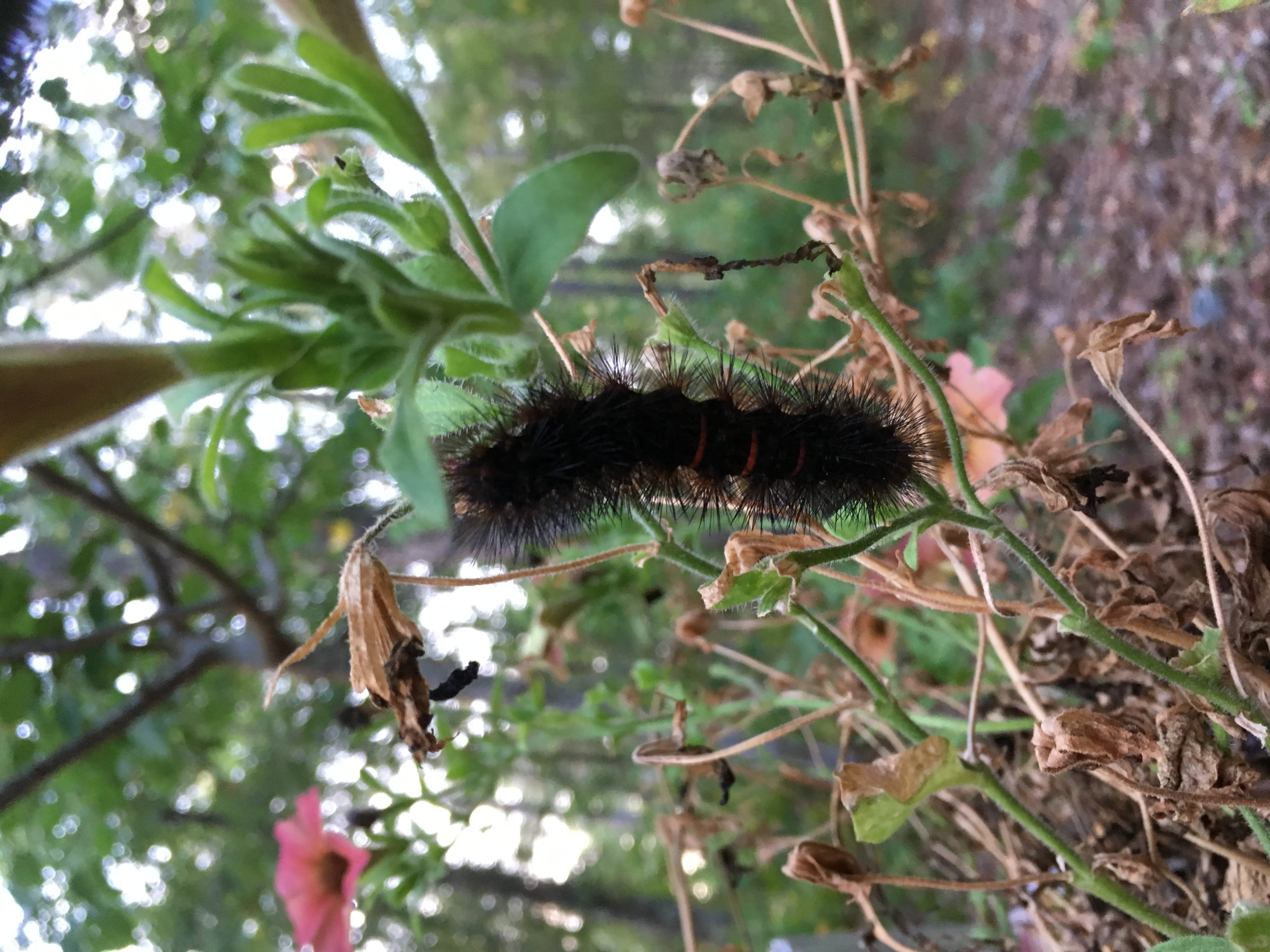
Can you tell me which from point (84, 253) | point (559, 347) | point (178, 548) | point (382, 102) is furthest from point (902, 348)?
point (178, 548)

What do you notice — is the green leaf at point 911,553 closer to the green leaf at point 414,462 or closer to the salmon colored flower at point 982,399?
the salmon colored flower at point 982,399

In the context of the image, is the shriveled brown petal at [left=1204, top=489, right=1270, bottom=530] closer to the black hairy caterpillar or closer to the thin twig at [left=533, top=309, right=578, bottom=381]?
the black hairy caterpillar

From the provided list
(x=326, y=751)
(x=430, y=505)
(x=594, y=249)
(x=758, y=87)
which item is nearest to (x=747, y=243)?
(x=594, y=249)

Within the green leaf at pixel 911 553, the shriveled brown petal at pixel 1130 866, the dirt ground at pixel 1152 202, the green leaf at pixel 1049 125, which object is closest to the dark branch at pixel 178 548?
the green leaf at pixel 911 553

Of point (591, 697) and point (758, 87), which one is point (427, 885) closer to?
point (591, 697)

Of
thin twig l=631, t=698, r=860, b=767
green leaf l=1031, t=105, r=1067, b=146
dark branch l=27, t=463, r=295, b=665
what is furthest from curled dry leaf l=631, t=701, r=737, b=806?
green leaf l=1031, t=105, r=1067, b=146
